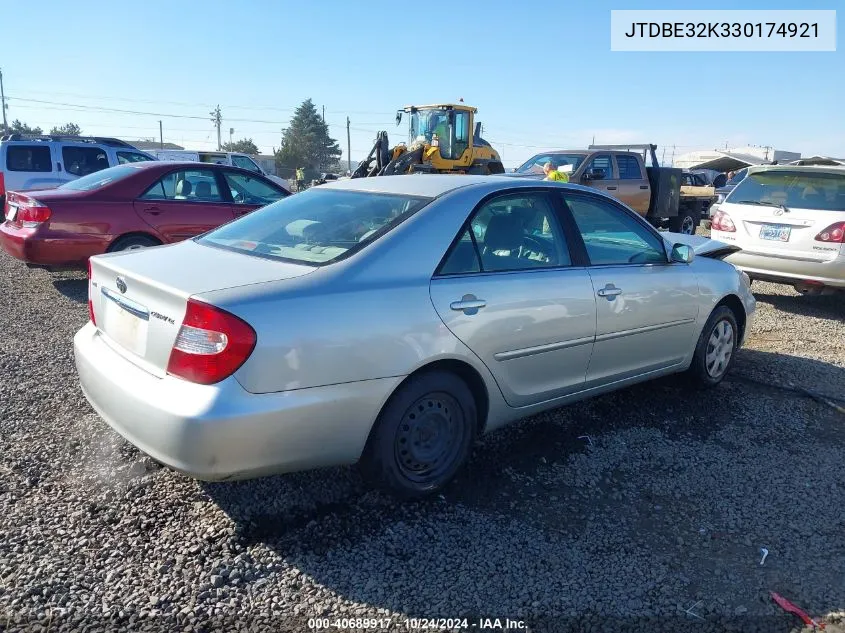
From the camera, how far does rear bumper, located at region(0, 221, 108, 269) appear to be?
22.7ft

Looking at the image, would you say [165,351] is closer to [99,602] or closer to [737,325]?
[99,602]

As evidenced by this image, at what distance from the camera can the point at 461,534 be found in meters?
3.05

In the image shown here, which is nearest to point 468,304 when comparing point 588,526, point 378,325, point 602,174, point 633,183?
point 378,325

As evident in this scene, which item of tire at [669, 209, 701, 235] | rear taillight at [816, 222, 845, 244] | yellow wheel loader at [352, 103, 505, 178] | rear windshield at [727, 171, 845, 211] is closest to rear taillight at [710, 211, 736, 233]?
rear windshield at [727, 171, 845, 211]

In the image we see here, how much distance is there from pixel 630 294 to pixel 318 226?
193 cm

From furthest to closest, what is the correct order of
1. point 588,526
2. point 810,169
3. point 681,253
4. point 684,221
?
point 684,221 < point 810,169 < point 681,253 < point 588,526

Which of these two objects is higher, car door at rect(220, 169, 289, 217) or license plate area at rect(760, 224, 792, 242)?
car door at rect(220, 169, 289, 217)

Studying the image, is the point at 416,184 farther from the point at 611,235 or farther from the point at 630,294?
the point at 630,294

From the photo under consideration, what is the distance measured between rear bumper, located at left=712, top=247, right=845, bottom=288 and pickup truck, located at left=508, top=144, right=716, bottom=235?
204 inches

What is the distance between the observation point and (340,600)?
2604 millimetres

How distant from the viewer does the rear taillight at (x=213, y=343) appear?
103 inches

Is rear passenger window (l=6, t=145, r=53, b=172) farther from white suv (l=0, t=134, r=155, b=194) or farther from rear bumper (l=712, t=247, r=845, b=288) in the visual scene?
rear bumper (l=712, t=247, r=845, b=288)

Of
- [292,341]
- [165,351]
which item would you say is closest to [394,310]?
[292,341]

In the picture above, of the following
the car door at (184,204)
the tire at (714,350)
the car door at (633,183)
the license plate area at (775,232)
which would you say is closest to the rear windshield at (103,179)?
the car door at (184,204)
